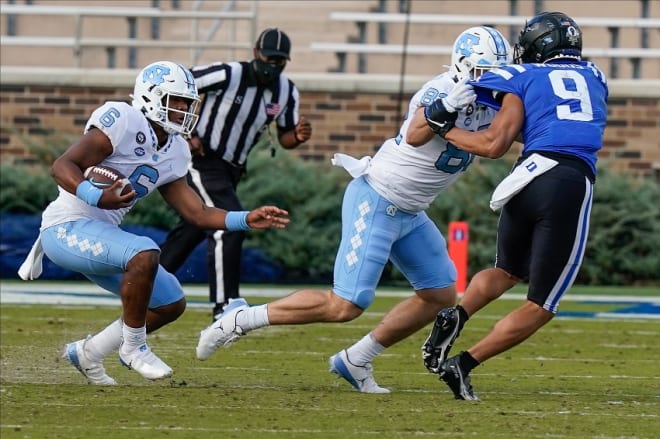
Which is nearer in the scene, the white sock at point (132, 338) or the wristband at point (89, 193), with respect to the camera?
the wristband at point (89, 193)

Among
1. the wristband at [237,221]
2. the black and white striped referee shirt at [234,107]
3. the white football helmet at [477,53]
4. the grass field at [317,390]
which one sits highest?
the white football helmet at [477,53]

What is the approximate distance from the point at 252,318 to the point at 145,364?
20.3 inches

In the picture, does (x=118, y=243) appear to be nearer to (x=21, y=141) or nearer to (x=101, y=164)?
(x=101, y=164)

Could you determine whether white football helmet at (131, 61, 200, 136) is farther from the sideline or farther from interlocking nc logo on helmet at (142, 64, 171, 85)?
the sideline

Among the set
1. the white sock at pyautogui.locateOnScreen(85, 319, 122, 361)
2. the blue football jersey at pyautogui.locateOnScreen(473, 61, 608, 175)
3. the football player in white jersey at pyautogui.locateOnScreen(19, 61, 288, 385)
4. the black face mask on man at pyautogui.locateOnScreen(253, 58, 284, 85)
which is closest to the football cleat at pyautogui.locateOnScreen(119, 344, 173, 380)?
the football player in white jersey at pyautogui.locateOnScreen(19, 61, 288, 385)

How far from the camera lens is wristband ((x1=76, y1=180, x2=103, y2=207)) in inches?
233

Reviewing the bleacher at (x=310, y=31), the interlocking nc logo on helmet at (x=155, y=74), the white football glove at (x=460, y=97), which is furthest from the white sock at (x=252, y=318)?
the bleacher at (x=310, y=31)

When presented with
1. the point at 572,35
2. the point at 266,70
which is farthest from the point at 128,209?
the point at 266,70

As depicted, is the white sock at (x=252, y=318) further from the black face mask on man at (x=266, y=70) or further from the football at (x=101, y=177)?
the black face mask on man at (x=266, y=70)

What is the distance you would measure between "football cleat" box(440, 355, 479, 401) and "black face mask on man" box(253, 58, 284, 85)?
377cm

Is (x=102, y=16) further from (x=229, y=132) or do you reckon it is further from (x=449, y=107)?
(x=449, y=107)

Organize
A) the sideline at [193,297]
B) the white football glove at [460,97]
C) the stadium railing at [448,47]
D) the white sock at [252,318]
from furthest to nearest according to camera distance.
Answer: the stadium railing at [448,47] < the sideline at [193,297] < the white sock at [252,318] < the white football glove at [460,97]

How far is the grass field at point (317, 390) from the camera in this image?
5.28 metres

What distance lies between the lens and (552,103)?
5949mm
